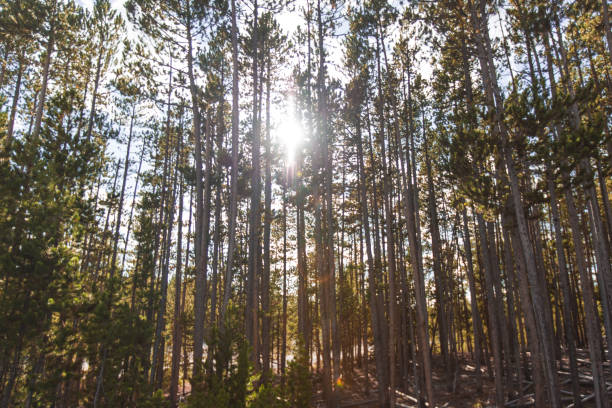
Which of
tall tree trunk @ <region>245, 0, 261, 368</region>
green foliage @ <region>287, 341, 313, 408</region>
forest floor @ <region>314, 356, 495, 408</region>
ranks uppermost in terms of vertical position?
tall tree trunk @ <region>245, 0, 261, 368</region>

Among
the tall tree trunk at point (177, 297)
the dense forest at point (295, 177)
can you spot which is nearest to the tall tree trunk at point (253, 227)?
the dense forest at point (295, 177)

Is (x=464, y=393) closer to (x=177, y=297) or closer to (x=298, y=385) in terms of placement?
(x=298, y=385)

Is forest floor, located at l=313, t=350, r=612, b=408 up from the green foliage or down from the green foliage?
down

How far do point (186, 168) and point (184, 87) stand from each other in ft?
12.5

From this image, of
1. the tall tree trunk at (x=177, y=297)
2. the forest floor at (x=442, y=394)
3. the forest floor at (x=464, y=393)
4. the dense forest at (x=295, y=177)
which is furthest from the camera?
the tall tree trunk at (x=177, y=297)

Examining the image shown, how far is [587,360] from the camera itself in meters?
16.7

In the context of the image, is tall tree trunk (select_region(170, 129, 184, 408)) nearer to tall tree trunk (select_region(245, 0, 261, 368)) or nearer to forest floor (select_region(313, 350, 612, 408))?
tall tree trunk (select_region(245, 0, 261, 368))

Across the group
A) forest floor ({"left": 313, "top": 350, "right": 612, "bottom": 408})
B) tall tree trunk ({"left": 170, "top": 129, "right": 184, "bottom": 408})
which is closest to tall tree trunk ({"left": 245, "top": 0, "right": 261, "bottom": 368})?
forest floor ({"left": 313, "top": 350, "right": 612, "bottom": 408})

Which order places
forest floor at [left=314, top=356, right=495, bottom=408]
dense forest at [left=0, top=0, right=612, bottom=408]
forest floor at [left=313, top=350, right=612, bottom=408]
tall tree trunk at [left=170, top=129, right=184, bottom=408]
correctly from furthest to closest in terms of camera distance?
tall tree trunk at [left=170, top=129, right=184, bottom=408] < forest floor at [left=314, top=356, right=495, bottom=408] < forest floor at [left=313, top=350, right=612, bottom=408] < dense forest at [left=0, top=0, right=612, bottom=408]

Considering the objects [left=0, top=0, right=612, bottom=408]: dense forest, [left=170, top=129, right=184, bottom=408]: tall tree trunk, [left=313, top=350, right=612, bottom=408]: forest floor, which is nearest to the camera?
[left=0, top=0, right=612, bottom=408]: dense forest

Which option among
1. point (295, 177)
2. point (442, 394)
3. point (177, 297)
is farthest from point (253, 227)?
point (442, 394)

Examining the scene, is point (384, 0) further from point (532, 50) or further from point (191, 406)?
point (191, 406)

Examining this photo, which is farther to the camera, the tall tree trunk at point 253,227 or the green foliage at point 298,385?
the tall tree trunk at point 253,227

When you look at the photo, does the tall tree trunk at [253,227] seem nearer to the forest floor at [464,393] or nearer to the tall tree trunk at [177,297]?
the forest floor at [464,393]
